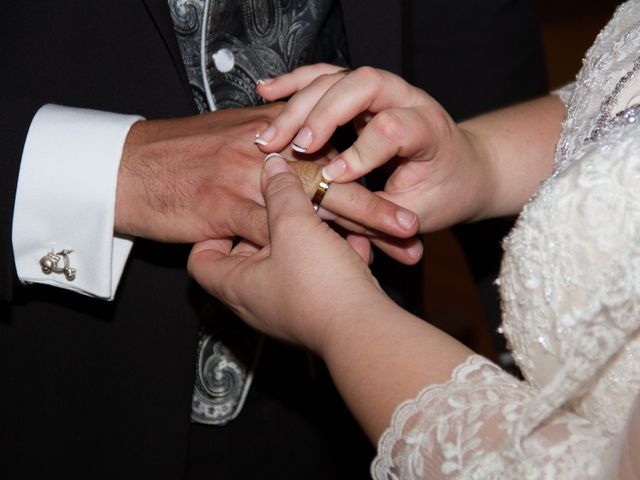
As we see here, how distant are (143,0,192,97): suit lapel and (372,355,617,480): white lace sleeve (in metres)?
0.63

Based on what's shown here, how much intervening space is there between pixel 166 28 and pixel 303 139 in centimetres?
26

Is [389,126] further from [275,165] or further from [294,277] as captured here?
[294,277]

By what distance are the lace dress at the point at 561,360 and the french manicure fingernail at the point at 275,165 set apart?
356mm

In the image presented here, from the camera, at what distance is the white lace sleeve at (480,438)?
2.04 ft

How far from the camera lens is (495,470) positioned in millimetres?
622

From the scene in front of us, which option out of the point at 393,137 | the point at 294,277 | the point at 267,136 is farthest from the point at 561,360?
the point at 267,136

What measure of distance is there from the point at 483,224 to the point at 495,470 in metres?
0.99

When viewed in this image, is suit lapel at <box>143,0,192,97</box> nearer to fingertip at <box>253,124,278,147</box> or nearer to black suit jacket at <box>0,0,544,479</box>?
black suit jacket at <box>0,0,544,479</box>

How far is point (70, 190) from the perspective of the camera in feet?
3.31

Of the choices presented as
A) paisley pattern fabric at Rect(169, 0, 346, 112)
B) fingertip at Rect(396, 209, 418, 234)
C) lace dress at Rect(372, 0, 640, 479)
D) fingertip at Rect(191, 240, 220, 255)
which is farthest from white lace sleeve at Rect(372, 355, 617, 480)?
paisley pattern fabric at Rect(169, 0, 346, 112)

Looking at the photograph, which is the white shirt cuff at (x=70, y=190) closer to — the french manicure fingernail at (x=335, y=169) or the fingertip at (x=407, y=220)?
the french manicure fingernail at (x=335, y=169)

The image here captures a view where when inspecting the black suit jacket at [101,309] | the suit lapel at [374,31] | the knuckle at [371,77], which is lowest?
the black suit jacket at [101,309]

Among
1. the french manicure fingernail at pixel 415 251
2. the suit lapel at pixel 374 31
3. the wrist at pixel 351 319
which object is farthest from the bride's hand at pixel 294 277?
the suit lapel at pixel 374 31

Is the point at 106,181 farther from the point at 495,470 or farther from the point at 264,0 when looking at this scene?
the point at 495,470
